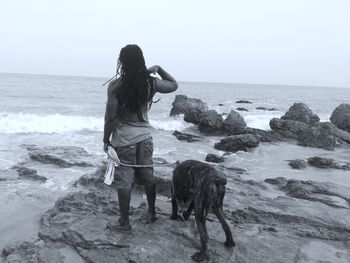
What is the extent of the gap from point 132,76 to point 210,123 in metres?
17.2

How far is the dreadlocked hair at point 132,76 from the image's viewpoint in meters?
4.37

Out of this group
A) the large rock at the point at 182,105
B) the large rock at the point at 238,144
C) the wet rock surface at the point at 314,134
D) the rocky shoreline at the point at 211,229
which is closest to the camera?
the rocky shoreline at the point at 211,229

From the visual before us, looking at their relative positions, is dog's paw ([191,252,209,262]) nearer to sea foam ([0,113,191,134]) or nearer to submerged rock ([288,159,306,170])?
submerged rock ([288,159,306,170])

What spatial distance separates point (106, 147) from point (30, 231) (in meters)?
2.33

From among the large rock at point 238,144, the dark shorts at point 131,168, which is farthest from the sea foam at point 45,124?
the dark shorts at point 131,168

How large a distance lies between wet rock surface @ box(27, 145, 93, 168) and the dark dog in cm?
650

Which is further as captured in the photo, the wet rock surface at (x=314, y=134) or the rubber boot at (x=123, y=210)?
the wet rock surface at (x=314, y=134)

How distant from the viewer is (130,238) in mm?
4695

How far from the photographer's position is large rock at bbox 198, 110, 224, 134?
2133 centimetres

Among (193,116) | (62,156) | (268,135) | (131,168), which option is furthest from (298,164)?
(193,116)

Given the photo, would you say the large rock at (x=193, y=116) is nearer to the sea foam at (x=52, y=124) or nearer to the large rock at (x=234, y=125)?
the sea foam at (x=52, y=124)

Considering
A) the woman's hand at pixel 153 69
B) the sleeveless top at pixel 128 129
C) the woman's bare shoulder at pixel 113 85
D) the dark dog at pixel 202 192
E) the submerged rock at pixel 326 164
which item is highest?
the woman's hand at pixel 153 69

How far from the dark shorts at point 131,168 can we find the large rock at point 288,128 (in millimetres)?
15851

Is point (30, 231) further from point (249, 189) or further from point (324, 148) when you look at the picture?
point (324, 148)
